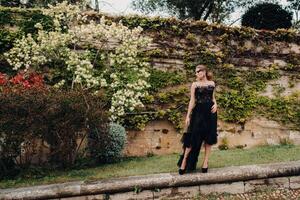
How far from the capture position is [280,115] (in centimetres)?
1245

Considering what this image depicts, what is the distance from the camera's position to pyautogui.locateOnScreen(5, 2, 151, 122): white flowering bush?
1030 cm

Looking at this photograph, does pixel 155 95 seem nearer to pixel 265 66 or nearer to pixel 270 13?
pixel 265 66

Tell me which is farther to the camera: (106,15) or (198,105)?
(106,15)

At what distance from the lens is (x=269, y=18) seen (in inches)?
579

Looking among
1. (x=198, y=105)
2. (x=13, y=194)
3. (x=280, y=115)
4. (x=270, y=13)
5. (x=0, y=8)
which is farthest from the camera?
(x=270, y=13)

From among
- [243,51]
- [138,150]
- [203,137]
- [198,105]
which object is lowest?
[138,150]

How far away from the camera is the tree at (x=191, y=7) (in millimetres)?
20219

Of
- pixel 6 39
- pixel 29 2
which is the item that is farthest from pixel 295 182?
pixel 29 2

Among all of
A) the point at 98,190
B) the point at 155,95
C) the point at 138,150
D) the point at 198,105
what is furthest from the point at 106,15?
the point at 98,190

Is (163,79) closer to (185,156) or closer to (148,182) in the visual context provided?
(185,156)

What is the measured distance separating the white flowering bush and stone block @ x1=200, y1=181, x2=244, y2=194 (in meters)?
3.82

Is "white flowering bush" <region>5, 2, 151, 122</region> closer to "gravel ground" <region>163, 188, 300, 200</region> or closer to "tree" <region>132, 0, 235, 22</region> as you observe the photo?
"gravel ground" <region>163, 188, 300, 200</region>

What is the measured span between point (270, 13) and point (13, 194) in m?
11.1

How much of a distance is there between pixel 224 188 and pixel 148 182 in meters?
1.20
